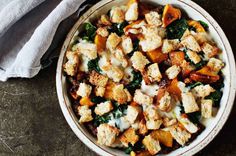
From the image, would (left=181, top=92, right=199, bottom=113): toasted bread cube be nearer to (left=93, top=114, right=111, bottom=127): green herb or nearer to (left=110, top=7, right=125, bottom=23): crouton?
(left=93, top=114, right=111, bottom=127): green herb

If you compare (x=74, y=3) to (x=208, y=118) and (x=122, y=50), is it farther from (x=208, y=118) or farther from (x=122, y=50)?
(x=208, y=118)

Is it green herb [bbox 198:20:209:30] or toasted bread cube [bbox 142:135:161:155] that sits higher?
green herb [bbox 198:20:209:30]

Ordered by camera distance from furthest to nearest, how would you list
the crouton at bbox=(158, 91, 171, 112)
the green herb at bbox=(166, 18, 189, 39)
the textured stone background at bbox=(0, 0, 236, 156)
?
the textured stone background at bbox=(0, 0, 236, 156), the green herb at bbox=(166, 18, 189, 39), the crouton at bbox=(158, 91, 171, 112)

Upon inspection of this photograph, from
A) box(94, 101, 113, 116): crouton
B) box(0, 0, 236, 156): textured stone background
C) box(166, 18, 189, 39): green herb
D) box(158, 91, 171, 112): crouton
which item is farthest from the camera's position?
box(0, 0, 236, 156): textured stone background

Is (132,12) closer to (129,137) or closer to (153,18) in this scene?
(153,18)

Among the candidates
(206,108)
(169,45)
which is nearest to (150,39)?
(169,45)

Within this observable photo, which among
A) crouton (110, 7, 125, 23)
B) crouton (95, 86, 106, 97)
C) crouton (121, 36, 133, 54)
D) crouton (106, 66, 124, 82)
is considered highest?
crouton (110, 7, 125, 23)

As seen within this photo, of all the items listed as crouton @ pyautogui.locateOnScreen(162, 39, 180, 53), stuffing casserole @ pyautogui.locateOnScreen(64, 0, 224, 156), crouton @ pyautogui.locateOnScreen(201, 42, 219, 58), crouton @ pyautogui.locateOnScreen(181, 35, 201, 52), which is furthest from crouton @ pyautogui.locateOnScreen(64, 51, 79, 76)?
crouton @ pyautogui.locateOnScreen(201, 42, 219, 58)
